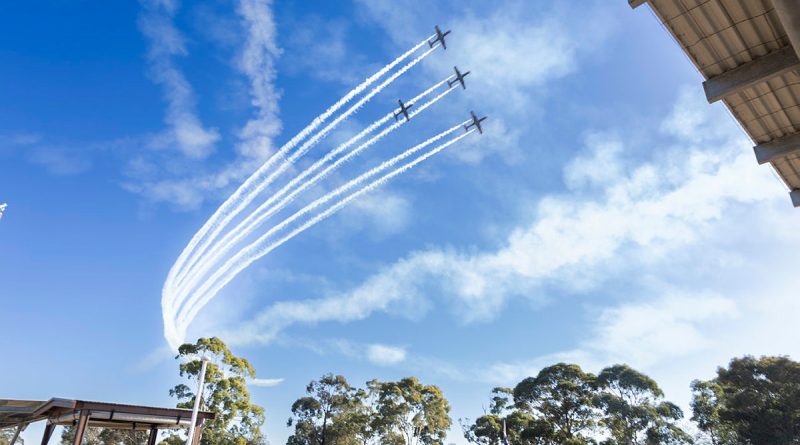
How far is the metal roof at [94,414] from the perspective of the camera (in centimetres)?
1312

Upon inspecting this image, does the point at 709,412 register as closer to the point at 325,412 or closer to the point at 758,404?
the point at 758,404

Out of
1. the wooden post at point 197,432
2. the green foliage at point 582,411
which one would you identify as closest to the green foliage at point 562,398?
the green foliage at point 582,411

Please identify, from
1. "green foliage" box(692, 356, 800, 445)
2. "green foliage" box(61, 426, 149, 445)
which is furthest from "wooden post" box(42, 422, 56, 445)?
"green foliage" box(692, 356, 800, 445)

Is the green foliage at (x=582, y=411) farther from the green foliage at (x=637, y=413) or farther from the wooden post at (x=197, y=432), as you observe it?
the wooden post at (x=197, y=432)

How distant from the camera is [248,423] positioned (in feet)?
99.6

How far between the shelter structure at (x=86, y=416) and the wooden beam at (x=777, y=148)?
1799cm

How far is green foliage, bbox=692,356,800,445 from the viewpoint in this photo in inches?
1256

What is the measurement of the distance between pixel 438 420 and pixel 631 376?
18284 mm

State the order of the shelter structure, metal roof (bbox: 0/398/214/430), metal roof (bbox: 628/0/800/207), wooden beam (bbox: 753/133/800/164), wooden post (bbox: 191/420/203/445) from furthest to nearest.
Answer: wooden post (bbox: 191/420/203/445) < metal roof (bbox: 0/398/214/430) < the shelter structure < wooden beam (bbox: 753/133/800/164) < metal roof (bbox: 628/0/800/207)

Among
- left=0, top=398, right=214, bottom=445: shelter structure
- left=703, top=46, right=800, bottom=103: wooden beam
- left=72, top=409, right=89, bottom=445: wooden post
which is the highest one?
left=703, top=46, right=800, bottom=103: wooden beam

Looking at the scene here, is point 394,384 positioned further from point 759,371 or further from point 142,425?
point 759,371

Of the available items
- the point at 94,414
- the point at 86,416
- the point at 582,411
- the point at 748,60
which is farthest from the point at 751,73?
the point at 582,411

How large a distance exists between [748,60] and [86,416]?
18.2 metres

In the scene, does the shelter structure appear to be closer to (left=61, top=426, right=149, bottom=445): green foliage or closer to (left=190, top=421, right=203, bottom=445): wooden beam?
(left=190, top=421, right=203, bottom=445): wooden beam
